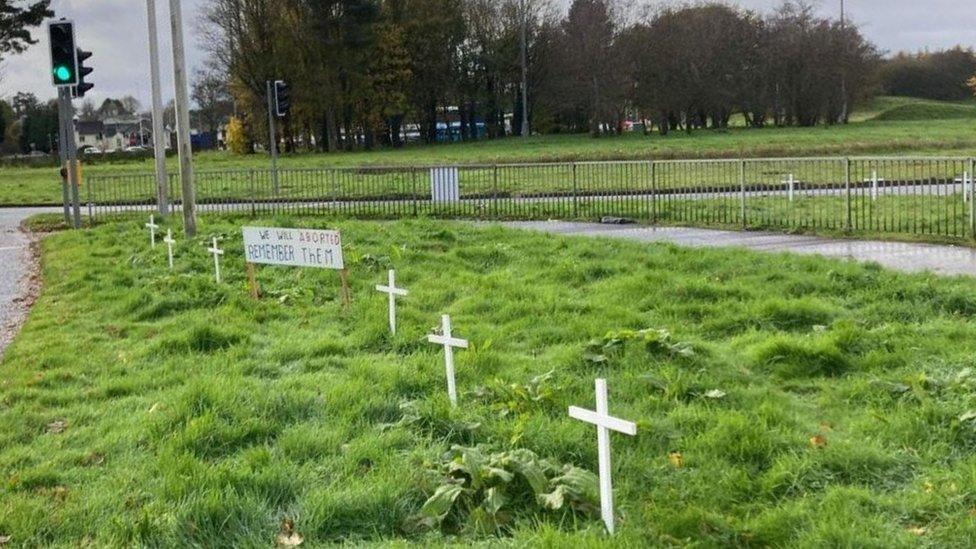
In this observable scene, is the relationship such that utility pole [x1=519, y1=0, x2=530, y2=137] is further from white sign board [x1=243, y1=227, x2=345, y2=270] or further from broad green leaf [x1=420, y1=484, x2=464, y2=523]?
broad green leaf [x1=420, y1=484, x2=464, y2=523]

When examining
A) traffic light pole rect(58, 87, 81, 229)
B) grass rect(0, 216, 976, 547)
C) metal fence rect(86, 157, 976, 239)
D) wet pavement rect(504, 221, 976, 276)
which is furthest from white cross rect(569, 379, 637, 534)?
traffic light pole rect(58, 87, 81, 229)

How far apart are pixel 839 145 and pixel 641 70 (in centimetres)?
3051

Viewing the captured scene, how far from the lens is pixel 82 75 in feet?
66.6

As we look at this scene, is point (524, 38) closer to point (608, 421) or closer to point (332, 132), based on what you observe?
point (332, 132)

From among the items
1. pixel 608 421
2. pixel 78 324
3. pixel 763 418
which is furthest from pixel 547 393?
pixel 78 324

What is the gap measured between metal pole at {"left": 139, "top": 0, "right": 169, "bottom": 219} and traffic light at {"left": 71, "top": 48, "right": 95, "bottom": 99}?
4.26 ft

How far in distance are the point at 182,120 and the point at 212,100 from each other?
260ft

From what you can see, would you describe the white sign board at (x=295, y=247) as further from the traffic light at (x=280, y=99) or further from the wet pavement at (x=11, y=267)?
the traffic light at (x=280, y=99)

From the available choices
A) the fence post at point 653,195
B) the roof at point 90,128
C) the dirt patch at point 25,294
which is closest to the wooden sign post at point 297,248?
the dirt patch at point 25,294

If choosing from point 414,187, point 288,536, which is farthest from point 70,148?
point 288,536

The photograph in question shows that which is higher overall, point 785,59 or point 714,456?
point 785,59

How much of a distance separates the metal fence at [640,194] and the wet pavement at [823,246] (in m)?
0.83

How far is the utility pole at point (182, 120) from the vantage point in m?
16.5

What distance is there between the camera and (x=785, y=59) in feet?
257
